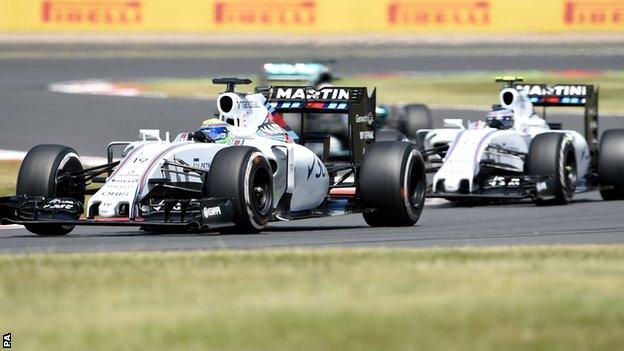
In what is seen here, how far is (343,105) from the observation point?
16.6m

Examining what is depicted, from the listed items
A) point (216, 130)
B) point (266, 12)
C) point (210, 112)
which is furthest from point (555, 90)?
point (266, 12)

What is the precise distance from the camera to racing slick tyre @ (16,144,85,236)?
14.2 meters

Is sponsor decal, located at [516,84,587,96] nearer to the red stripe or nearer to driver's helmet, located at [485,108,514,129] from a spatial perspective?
driver's helmet, located at [485,108,514,129]

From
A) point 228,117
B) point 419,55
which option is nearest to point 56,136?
point 228,117

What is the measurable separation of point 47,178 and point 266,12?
37.3 m

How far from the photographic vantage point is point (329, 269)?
10.5m

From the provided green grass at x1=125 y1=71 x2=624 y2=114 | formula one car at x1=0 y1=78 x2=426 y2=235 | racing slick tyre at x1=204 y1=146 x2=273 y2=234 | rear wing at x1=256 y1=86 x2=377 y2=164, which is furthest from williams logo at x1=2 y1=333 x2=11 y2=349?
green grass at x1=125 y1=71 x2=624 y2=114

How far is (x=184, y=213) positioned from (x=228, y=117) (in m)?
2.06

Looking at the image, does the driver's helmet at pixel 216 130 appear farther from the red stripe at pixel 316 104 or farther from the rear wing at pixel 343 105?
the red stripe at pixel 316 104

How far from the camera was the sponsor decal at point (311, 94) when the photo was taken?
1672 cm

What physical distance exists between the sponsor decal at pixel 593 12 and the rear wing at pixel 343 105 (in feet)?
111

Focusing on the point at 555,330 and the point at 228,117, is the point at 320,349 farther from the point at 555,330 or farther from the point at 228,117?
the point at 228,117

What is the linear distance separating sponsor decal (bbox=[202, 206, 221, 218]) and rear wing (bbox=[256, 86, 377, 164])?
328 centimetres

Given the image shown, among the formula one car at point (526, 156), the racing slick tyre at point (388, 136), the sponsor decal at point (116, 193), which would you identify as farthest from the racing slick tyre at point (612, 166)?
the sponsor decal at point (116, 193)
